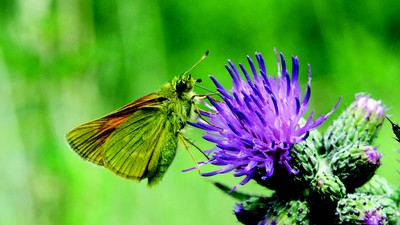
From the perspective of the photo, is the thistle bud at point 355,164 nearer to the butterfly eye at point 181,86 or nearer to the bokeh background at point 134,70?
the butterfly eye at point 181,86

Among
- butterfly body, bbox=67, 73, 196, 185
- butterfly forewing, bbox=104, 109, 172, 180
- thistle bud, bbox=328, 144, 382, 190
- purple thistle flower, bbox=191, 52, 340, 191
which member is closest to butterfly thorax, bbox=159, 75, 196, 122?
butterfly body, bbox=67, 73, 196, 185

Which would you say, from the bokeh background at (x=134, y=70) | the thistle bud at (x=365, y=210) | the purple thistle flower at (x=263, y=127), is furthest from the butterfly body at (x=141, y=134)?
the bokeh background at (x=134, y=70)

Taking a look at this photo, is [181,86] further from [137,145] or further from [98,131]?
[98,131]

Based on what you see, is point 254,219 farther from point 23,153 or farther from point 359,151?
point 23,153

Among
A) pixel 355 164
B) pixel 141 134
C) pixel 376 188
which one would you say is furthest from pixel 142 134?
pixel 376 188

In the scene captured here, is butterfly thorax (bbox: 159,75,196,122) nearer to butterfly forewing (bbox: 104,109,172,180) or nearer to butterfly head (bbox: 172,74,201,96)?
butterfly head (bbox: 172,74,201,96)

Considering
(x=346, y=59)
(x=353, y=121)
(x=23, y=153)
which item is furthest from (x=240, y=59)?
(x=353, y=121)
